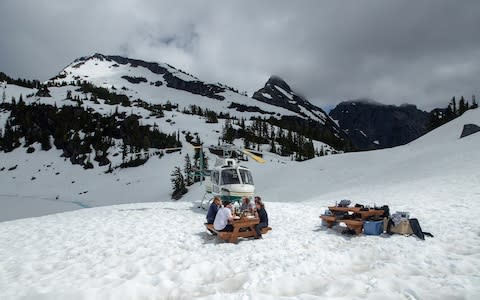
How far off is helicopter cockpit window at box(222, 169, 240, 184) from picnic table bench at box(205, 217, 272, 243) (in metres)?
5.89

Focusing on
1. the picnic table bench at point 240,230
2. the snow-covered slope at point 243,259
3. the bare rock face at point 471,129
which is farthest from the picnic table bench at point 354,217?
the bare rock face at point 471,129

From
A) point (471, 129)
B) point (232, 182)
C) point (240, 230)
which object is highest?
point (471, 129)

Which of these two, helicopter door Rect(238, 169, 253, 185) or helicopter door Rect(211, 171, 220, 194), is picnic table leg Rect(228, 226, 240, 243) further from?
helicopter door Rect(211, 171, 220, 194)

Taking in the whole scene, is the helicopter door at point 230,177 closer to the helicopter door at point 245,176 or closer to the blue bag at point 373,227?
the helicopter door at point 245,176

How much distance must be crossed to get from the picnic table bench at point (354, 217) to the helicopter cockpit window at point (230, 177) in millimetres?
6180

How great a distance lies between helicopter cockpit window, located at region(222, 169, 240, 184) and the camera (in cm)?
1782

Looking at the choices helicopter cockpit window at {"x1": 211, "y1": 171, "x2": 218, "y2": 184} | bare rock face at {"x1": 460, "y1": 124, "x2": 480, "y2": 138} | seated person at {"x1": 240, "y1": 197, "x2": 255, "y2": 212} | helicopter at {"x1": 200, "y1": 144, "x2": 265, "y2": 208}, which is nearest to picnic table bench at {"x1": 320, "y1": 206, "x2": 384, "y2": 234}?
seated person at {"x1": 240, "y1": 197, "x2": 255, "y2": 212}

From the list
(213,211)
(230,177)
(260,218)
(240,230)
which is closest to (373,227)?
(260,218)

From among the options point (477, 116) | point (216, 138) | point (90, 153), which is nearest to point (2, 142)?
point (90, 153)

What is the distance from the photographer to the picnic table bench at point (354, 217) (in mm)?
11602

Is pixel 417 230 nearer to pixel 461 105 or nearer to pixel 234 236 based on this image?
pixel 234 236

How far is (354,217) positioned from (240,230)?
5.16 m

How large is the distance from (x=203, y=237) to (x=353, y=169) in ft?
111

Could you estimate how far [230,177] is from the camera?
18.0 meters
